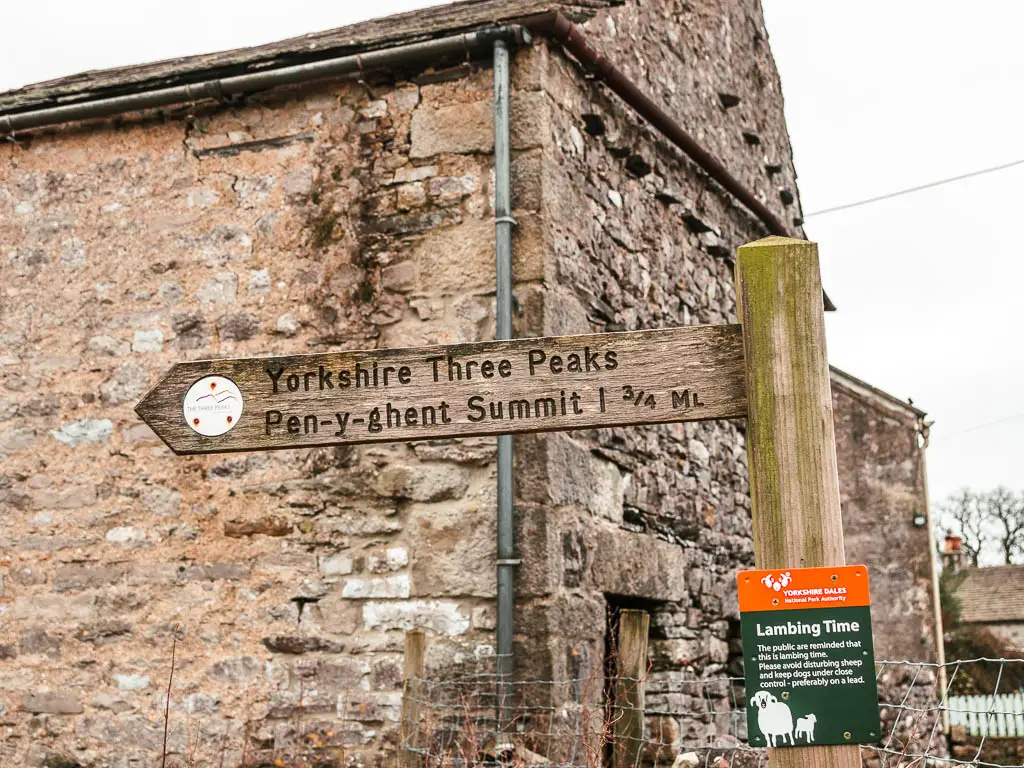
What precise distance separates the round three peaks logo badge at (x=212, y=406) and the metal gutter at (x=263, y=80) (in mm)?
3050

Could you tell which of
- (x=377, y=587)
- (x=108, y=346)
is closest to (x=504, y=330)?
(x=377, y=587)

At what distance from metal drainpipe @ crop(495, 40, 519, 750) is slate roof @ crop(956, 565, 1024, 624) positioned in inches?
1107

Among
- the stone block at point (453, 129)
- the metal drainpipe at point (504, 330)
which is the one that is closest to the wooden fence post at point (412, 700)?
the metal drainpipe at point (504, 330)

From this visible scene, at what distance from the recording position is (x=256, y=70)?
5.79 m

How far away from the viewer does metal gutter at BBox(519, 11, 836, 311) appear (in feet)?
18.2

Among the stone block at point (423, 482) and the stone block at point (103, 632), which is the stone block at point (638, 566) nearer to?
the stone block at point (423, 482)

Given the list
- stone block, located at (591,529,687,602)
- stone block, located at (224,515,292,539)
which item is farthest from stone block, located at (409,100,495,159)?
stone block, located at (591,529,687,602)

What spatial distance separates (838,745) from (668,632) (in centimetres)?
395

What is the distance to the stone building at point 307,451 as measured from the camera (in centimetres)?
518

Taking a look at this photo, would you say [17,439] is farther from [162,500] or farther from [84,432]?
[162,500]

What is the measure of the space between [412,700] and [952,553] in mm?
27885

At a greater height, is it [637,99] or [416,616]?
[637,99]

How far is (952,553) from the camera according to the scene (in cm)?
2950

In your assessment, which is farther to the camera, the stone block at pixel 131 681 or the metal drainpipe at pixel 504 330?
the stone block at pixel 131 681
